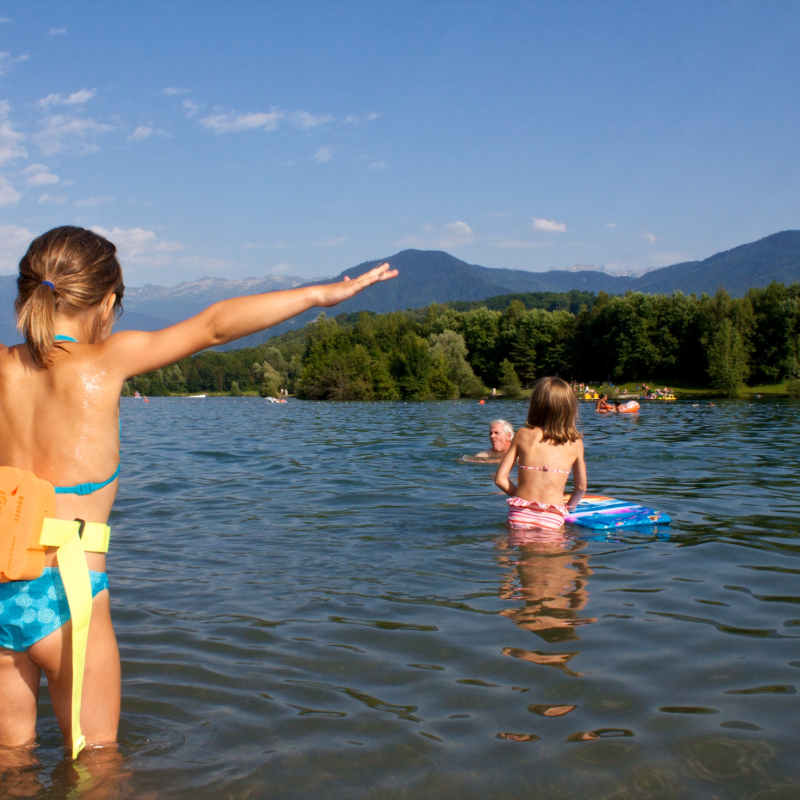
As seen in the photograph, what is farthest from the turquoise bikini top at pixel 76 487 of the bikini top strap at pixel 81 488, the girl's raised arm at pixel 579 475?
Result: the girl's raised arm at pixel 579 475

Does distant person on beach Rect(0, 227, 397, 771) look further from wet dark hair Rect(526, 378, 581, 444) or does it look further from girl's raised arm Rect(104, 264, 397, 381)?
wet dark hair Rect(526, 378, 581, 444)

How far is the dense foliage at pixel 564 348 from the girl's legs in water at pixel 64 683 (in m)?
59.4

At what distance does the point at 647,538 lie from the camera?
23.4ft

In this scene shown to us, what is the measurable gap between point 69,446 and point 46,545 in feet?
1.20

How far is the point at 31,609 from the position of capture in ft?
8.29

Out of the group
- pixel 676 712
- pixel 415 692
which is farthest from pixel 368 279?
pixel 676 712

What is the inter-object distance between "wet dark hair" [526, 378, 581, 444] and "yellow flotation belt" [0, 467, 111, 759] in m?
4.86

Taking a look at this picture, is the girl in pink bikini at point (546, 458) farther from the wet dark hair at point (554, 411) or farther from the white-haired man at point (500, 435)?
the white-haired man at point (500, 435)

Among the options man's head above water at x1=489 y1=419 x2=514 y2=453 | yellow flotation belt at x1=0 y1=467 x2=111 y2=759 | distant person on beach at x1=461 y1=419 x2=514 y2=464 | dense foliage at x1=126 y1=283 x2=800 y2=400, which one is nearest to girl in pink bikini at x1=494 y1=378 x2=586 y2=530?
distant person on beach at x1=461 y1=419 x2=514 y2=464

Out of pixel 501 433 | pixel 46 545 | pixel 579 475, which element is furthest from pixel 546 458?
pixel 46 545

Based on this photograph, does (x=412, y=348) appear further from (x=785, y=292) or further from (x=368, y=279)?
(x=368, y=279)

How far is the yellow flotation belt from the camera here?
2.43 m

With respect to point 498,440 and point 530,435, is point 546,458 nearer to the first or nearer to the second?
point 530,435

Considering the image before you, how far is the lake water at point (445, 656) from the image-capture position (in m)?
2.91
